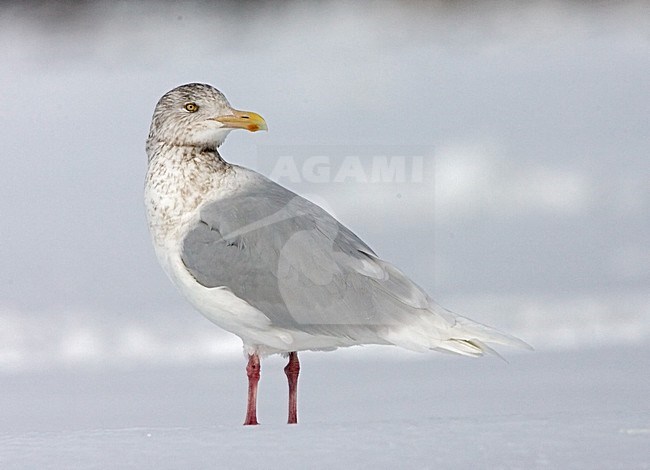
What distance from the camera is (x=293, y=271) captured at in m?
2.45

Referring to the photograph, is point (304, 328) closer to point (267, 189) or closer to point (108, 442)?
point (267, 189)

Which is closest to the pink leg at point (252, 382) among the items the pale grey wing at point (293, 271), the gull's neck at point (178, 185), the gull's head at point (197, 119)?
the pale grey wing at point (293, 271)

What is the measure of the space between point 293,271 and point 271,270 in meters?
0.05

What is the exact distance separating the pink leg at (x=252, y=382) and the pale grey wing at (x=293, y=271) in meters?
0.19

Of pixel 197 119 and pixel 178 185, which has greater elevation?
pixel 197 119

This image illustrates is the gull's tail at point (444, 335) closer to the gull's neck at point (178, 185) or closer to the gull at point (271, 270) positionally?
the gull at point (271, 270)

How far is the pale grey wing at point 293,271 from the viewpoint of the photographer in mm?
2422

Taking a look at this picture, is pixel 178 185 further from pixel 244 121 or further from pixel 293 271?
pixel 293 271

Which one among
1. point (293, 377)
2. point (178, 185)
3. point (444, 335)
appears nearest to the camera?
point (444, 335)

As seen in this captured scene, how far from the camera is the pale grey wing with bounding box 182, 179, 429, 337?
95.3 inches

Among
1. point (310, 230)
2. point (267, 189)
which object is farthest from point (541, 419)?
point (267, 189)

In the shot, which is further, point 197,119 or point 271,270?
point 197,119

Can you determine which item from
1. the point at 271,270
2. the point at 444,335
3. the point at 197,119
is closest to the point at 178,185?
the point at 197,119

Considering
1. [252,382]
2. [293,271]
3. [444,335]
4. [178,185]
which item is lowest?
[252,382]
